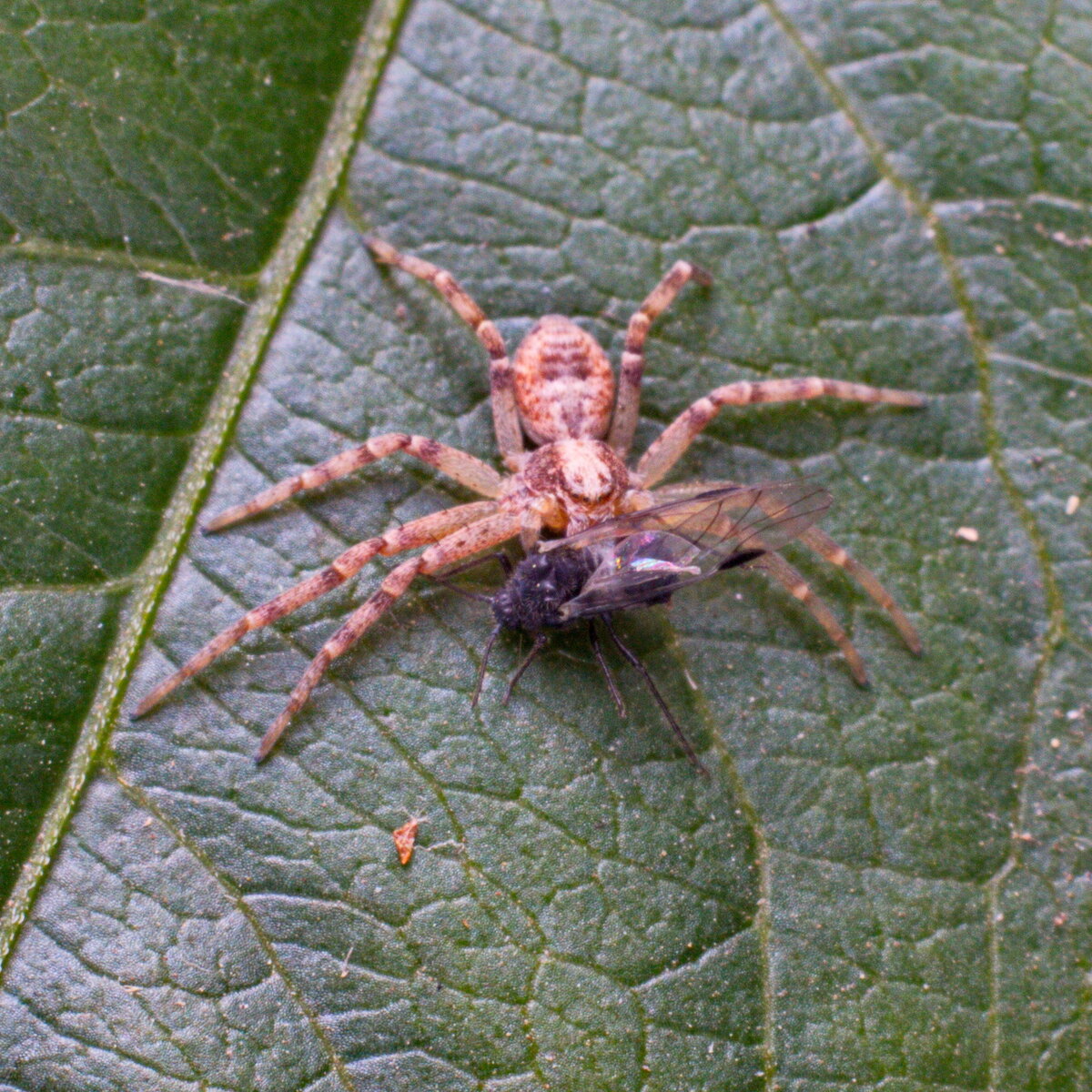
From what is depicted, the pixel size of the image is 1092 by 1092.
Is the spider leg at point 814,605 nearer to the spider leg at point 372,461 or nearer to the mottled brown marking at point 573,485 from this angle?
the mottled brown marking at point 573,485

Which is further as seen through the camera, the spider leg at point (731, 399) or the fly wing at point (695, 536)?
the spider leg at point (731, 399)

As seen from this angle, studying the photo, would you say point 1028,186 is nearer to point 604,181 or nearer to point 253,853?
point 604,181

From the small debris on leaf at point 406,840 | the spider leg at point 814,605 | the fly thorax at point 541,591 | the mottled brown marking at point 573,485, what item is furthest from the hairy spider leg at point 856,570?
the small debris on leaf at point 406,840

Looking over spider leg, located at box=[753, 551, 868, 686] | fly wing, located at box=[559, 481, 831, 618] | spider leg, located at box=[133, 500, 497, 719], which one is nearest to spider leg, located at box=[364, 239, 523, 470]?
spider leg, located at box=[133, 500, 497, 719]

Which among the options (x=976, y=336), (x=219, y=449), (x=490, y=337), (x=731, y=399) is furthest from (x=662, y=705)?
(x=976, y=336)

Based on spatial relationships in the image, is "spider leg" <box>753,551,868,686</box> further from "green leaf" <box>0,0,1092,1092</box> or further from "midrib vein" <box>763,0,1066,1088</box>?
"midrib vein" <box>763,0,1066,1088</box>
